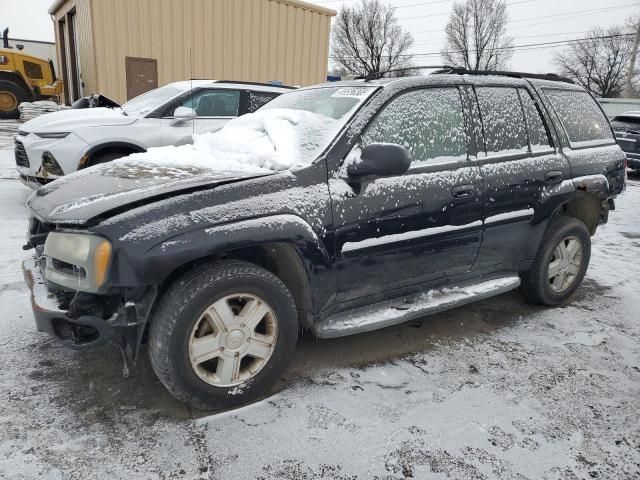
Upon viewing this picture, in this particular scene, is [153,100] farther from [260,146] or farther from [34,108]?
[34,108]

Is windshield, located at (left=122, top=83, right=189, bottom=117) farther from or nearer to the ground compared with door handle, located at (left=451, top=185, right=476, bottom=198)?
farther from the ground

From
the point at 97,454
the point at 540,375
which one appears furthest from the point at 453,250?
the point at 97,454

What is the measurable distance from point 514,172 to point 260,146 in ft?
5.72

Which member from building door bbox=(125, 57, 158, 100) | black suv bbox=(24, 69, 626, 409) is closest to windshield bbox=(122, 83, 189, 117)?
black suv bbox=(24, 69, 626, 409)

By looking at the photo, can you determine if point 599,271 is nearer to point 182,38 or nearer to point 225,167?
point 225,167

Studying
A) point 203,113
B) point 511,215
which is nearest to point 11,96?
point 203,113

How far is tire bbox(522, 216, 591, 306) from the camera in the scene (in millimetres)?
3736

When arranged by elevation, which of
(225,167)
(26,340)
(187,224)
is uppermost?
(225,167)

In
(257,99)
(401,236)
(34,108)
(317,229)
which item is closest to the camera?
(317,229)

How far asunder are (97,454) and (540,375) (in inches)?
93.7

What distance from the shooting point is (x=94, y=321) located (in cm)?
215

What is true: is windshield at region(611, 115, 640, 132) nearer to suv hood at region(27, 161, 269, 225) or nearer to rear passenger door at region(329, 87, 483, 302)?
rear passenger door at region(329, 87, 483, 302)

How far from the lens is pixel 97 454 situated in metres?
2.09

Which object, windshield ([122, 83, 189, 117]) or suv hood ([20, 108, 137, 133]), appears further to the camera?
windshield ([122, 83, 189, 117])
